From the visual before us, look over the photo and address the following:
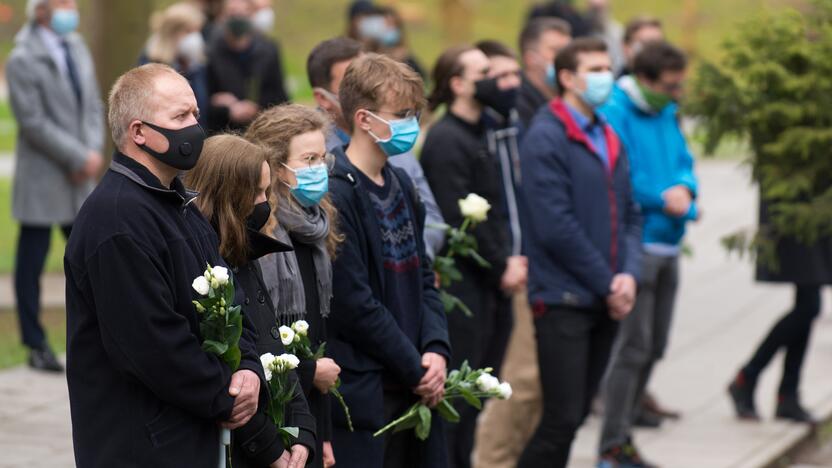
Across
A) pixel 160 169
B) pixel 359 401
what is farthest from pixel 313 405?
pixel 160 169

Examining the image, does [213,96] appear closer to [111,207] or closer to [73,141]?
[73,141]

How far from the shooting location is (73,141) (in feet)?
29.0

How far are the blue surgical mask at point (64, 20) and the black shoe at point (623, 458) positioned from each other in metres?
4.10

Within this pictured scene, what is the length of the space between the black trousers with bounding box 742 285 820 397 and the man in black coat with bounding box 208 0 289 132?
4.05 m

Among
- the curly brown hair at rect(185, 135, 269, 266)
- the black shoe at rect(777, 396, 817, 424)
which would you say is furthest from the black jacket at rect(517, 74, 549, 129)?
the curly brown hair at rect(185, 135, 269, 266)

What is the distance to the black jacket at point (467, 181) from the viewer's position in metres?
6.66

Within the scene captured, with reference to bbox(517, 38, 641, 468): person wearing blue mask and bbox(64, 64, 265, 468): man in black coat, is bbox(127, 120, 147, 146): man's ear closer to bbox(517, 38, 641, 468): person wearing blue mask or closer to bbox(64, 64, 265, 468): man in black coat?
bbox(64, 64, 265, 468): man in black coat

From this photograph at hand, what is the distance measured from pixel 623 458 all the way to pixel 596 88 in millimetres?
1936

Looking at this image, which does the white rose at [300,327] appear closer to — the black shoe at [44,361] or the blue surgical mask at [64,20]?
the black shoe at [44,361]

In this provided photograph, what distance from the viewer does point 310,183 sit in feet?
15.6

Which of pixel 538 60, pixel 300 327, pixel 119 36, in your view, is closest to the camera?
pixel 300 327

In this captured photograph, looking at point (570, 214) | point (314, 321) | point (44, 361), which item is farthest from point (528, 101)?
point (314, 321)

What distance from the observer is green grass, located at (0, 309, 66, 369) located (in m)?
9.10

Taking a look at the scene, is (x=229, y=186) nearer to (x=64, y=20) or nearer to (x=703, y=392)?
(x=64, y=20)
